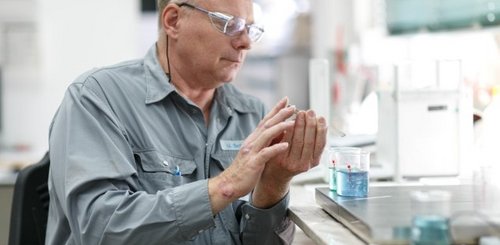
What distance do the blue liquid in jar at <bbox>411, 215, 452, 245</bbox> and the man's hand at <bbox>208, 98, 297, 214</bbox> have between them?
408 mm

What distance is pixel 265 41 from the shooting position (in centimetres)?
670

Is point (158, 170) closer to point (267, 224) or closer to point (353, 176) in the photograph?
point (267, 224)

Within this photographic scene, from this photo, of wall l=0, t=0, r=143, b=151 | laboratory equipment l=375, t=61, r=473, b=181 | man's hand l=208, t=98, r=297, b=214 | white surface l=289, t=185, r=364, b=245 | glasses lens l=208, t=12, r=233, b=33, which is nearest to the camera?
white surface l=289, t=185, r=364, b=245

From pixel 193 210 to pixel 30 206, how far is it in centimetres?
61

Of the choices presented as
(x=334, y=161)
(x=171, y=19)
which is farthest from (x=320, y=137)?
(x=171, y=19)

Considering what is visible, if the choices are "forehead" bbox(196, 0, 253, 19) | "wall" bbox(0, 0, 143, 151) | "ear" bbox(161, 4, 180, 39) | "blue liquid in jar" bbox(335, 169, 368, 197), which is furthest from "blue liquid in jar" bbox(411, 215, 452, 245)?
"wall" bbox(0, 0, 143, 151)

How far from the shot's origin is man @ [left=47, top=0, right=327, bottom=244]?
1.46 meters

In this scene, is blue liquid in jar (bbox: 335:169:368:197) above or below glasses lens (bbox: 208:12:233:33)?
below

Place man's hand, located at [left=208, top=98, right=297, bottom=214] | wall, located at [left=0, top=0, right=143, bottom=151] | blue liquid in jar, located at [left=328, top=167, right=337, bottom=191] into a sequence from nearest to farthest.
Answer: man's hand, located at [left=208, top=98, right=297, bottom=214] < blue liquid in jar, located at [left=328, top=167, right=337, bottom=191] < wall, located at [left=0, top=0, right=143, bottom=151]

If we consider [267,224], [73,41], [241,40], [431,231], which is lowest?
[267,224]

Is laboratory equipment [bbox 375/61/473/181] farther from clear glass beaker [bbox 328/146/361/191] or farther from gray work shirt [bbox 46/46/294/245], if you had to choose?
clear glass beaker [bbox 328/146/361/191]

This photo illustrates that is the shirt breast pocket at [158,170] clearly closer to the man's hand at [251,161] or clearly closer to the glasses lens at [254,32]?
the man's hand at [251,161]

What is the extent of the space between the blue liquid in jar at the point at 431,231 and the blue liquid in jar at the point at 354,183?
Answer: 1.33ft

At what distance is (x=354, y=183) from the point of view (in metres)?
1.50
